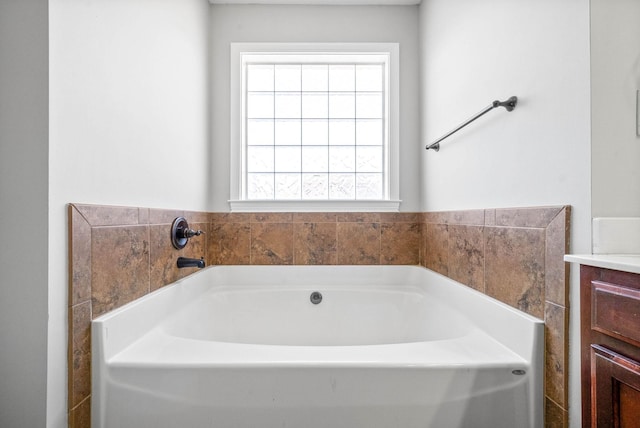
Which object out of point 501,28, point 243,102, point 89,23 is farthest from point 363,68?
point 89,23

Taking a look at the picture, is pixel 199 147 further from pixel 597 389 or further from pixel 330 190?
pixel 597 389

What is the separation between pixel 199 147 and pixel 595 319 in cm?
188

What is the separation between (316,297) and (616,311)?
144 cm

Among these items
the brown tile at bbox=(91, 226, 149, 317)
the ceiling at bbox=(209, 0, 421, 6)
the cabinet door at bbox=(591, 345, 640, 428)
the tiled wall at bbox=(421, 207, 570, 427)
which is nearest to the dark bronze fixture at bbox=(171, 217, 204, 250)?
the brown tile at bbox=(91, 226, 149, 317)

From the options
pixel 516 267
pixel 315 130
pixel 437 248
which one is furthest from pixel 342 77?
pixel 516 267

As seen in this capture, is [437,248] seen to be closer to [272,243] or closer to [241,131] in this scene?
[272,243]

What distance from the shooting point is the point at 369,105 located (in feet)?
7.16

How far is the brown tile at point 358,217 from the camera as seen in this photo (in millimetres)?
2039

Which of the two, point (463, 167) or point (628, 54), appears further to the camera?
point (463, 167)

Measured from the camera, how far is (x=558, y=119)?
0.90m

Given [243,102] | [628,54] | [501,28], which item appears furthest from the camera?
[243,102]

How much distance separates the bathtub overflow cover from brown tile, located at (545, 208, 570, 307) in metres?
1.22

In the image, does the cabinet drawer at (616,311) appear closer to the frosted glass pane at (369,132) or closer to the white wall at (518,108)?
the white wall at (518,108)

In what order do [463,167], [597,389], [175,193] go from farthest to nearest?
→ 1. [175,193]
2. [463,167]
3. [597,389]
